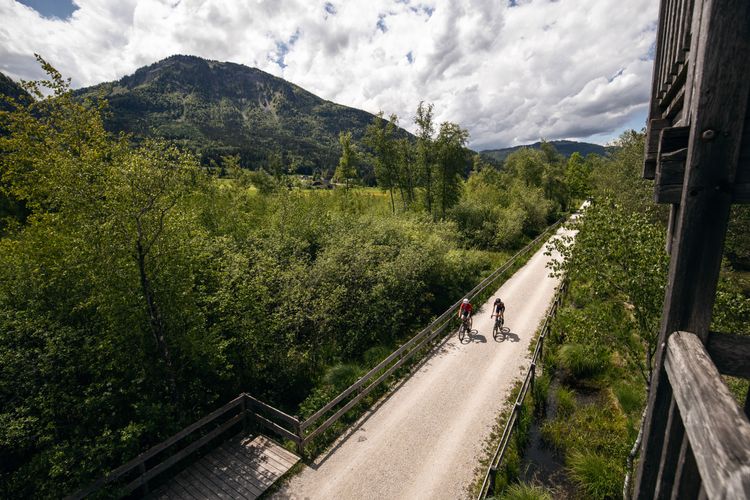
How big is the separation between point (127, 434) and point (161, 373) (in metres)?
2.31

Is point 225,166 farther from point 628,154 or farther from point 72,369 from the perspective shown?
point 628,154

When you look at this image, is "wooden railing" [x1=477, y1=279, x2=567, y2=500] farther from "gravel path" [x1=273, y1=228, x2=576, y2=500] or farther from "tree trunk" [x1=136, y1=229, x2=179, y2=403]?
"tree trunk" [x1=136, y1=229, x2=179, y2=403]

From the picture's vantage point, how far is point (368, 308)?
56.5 ft

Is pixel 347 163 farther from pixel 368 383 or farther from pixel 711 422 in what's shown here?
pixel 711 422

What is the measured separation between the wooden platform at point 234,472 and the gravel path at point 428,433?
71cm

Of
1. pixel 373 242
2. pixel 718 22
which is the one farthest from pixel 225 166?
pixel 718 22

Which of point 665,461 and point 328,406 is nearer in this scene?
point 665,461

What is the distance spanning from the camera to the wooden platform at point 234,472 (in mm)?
9633

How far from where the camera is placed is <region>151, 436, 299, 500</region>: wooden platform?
31.6 ft

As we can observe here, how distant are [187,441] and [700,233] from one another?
1316cm

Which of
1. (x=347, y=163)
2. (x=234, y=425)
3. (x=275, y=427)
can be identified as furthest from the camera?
(x=347, y=163)

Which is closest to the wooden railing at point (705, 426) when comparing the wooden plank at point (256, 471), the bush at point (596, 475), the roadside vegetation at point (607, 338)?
the roadside vegetation at point (607, 338)

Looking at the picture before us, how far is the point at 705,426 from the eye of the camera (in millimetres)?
1648

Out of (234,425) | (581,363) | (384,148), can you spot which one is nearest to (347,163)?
(384,148)
